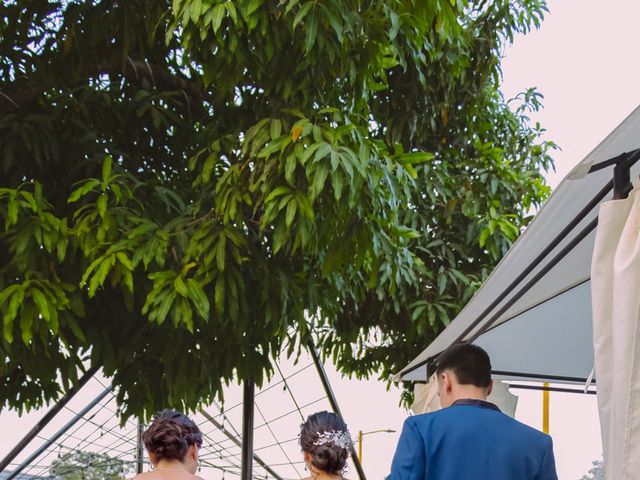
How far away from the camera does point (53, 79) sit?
6.99m

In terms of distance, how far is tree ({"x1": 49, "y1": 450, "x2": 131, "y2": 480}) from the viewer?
13125 mm

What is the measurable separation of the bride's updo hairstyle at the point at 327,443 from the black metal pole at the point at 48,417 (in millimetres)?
4020

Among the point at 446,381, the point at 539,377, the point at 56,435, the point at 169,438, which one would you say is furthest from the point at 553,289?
the point at 56,435

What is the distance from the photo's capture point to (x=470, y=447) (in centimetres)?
281

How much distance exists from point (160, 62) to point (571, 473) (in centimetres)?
809

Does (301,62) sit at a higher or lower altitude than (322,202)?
higher

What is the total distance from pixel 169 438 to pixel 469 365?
1.09m

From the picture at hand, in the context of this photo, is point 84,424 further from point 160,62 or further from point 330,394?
point 160,62

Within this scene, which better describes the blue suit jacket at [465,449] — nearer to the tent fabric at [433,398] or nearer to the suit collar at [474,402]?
the suit collar at [474,402]

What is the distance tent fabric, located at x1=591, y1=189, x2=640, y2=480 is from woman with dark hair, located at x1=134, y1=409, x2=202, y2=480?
1.50 meters

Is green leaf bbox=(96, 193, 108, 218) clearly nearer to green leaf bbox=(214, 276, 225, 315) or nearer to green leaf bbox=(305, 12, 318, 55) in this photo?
green leaf bbox=(214, 276, 225, 315)

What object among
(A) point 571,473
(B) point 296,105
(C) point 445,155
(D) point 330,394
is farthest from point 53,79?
(A) point 571,473

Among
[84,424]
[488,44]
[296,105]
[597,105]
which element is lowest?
[296,105]

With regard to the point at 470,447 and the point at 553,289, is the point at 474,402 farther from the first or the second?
the point at 553,289
